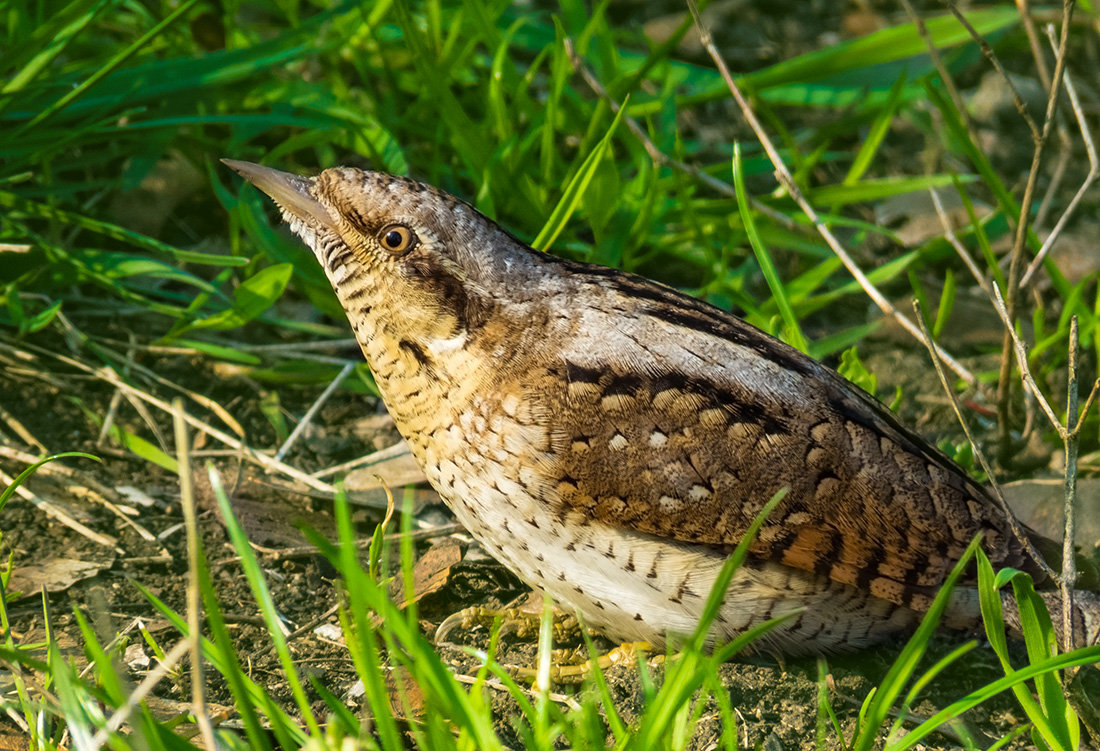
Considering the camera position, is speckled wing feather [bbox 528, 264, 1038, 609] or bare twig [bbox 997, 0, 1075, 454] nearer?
speckled wing feather [bbox 528, 264, 1038, 609]

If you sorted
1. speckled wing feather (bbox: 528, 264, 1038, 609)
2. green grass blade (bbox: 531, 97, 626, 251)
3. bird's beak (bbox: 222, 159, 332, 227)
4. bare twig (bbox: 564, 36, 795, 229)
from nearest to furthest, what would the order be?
speckled wing feather (bbox: 528, 264, 1038, 609)
bird's beak (bbox: 222, 159, 332, 227)
green grass blade (bbox: 531, 97, 626, 251)
bare twig (bbox: 564, 36, 795, 229)

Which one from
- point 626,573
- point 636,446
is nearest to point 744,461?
point 636,446

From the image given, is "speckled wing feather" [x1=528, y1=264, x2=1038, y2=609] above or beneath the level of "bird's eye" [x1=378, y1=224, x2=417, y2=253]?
beneath

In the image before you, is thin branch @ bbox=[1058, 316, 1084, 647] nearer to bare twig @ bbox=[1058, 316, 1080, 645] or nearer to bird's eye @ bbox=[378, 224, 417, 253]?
bare twig @ bbox=[1058, 316, 1080, 645]

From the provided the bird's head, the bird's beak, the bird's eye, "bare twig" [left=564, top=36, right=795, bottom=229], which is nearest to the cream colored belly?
the bird's head

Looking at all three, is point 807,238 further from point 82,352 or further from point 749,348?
point 82,352

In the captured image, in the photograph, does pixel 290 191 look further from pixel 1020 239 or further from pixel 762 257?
pixel 1020 239

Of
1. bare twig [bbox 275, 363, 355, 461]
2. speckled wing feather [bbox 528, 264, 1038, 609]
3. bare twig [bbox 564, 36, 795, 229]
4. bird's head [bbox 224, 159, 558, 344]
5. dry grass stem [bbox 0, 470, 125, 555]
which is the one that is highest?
bare twig [bbox 564, 36, 795, 229]
